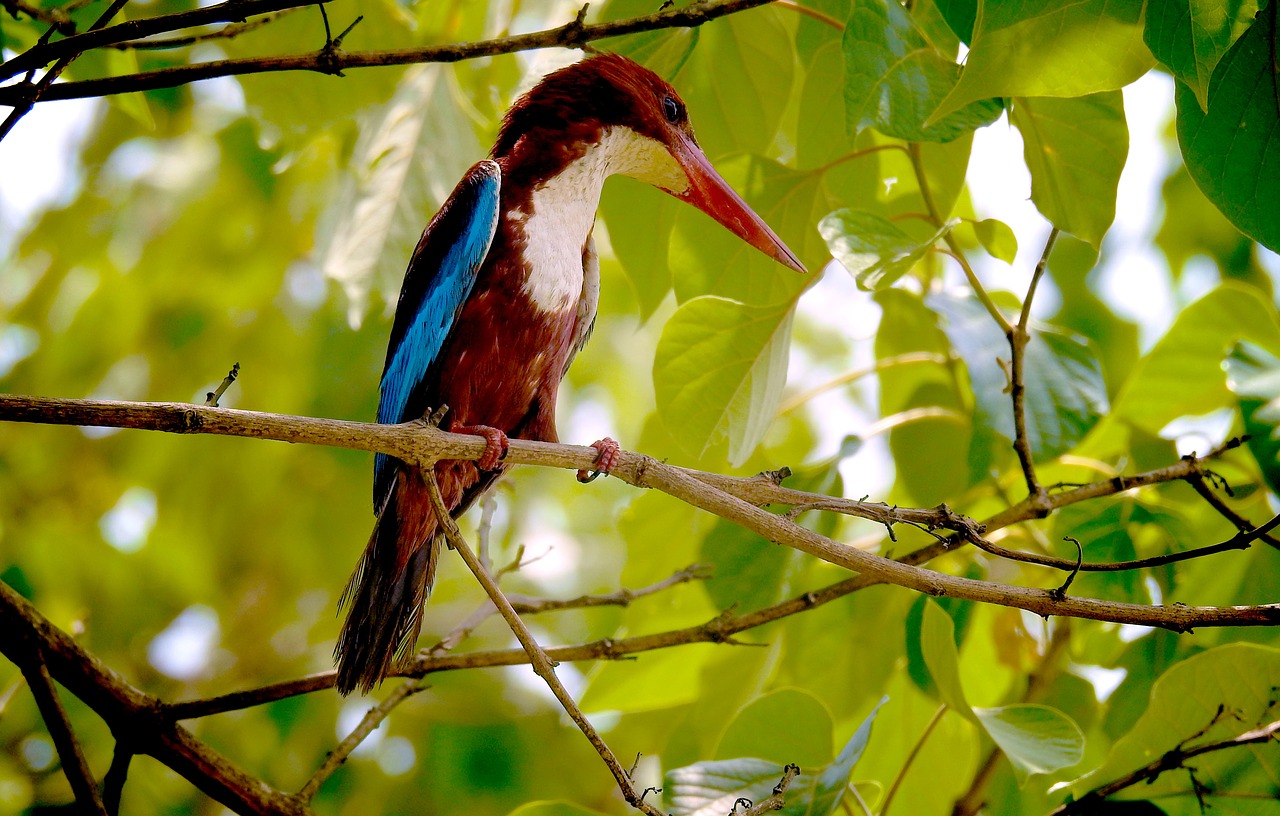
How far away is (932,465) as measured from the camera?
2.66 metres

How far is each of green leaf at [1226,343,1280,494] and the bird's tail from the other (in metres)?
1.72

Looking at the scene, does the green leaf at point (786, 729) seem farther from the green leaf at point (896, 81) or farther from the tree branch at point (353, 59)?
the tree branch at point (353, 59)

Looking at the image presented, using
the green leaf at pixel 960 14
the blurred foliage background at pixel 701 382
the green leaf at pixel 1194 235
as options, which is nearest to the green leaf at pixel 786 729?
the blurred foliage background at pixel 701 382

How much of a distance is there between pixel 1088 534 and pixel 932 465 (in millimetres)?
483

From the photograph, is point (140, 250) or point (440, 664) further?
point (140, 250)

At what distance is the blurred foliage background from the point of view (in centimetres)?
191

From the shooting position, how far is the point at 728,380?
7.00 ft

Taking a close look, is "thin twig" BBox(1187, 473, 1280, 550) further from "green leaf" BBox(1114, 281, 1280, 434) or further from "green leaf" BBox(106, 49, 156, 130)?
"green leaf" BBox(106, 49, 156, 130)

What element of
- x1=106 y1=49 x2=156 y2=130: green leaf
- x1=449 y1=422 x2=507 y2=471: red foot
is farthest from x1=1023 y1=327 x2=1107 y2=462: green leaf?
x1=106 y1=49 x2=156 y2=130: green leaf

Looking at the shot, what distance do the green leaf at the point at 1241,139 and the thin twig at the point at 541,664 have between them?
1265 mm

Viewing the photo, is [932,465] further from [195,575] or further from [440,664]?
[195,575]

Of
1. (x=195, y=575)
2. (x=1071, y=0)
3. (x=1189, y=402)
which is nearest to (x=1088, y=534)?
(x=1189, y=402)

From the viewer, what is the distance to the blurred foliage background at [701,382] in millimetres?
1911

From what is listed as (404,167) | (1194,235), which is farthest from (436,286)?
(1194,235)
